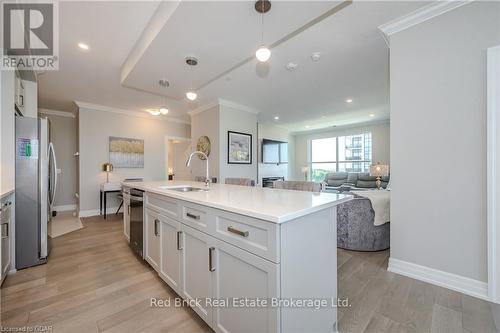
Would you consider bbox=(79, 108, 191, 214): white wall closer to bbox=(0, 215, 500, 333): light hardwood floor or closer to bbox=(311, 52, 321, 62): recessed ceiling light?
bbox=(0, 215, 500, 333): light hardwood floor

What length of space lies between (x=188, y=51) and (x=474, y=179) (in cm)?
318

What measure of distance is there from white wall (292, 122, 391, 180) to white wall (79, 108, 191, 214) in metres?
5.55

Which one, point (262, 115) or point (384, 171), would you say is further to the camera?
point (262, 115)

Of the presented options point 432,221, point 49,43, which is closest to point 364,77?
point 432,221

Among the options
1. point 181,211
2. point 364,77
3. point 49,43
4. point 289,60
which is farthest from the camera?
point 364,77

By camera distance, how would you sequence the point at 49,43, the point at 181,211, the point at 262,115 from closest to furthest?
the point at 181,211, the point at 49,43, the point at 262,115

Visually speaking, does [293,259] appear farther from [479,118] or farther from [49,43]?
[49,43]

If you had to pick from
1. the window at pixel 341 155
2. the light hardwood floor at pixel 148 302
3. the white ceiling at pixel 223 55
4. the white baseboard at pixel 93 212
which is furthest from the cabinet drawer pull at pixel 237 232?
the window at pixel 341 155

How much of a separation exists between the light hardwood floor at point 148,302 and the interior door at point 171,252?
0.16 m

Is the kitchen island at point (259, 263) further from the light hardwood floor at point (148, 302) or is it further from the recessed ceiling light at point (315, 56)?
the recessed ceiling light at point (315, 56)

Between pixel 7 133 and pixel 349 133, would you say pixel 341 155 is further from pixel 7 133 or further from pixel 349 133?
pixel 7 133

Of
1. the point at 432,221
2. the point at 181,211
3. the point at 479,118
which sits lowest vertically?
the point at 432,221

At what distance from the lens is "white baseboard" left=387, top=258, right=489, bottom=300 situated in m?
1.72

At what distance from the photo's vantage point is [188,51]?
8.34 feet
